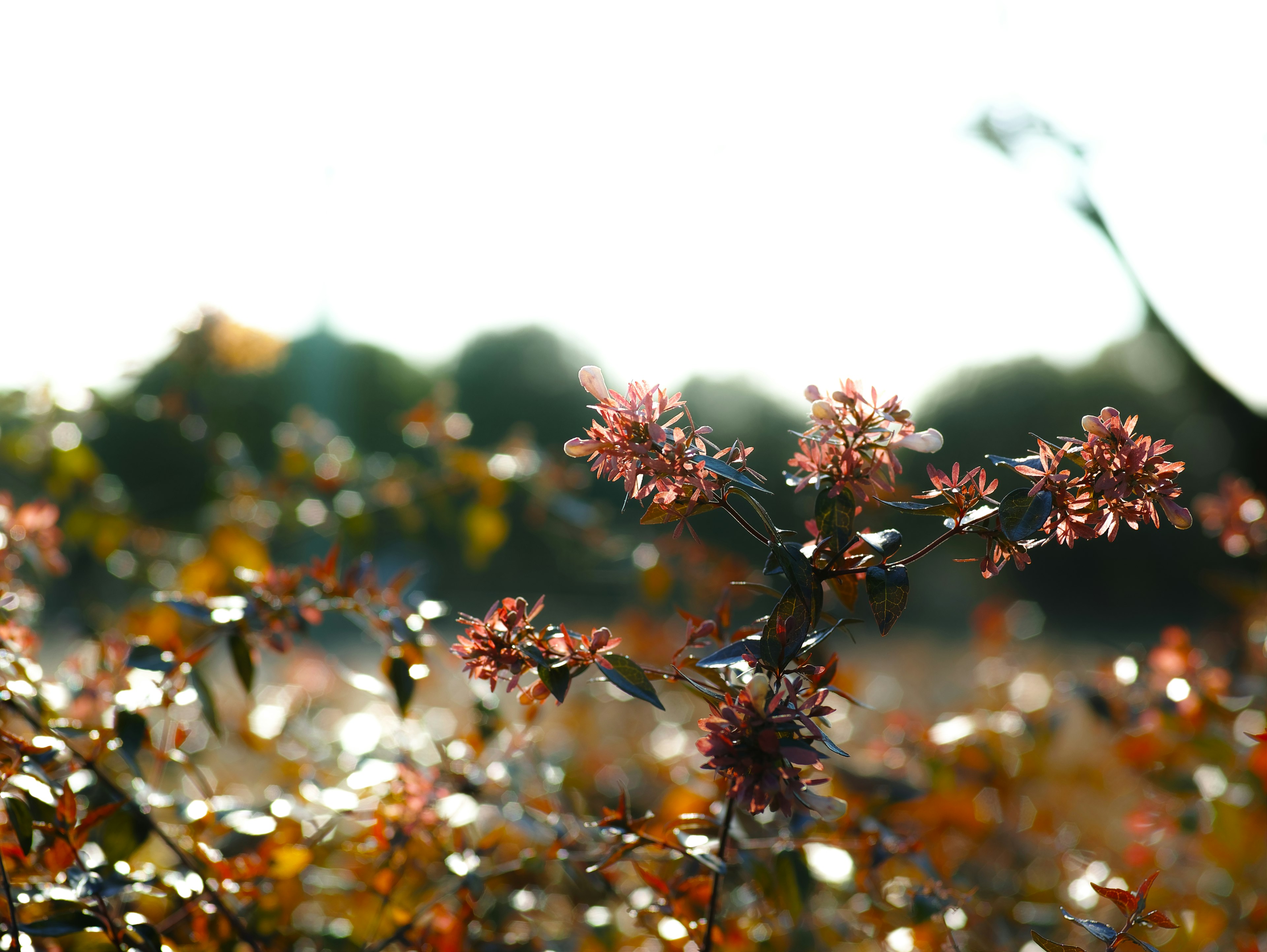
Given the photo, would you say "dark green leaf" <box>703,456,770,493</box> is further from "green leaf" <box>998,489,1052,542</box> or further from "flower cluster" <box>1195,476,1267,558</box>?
"flower cluster" <box>1195,476,1267,558</box>

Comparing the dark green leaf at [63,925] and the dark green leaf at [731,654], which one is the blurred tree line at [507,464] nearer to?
the dark green leaf at [731,654]

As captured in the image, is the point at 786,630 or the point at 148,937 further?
the point at 148,937

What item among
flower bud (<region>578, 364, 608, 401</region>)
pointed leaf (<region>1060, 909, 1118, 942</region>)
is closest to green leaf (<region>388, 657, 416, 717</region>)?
flower bud (<region>578, 364, 608, 401</region>)

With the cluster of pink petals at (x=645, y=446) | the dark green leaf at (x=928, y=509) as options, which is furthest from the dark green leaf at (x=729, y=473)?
the dark green leaf at (x=928, y=509)

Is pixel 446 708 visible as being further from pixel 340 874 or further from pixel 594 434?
pixel 594 434

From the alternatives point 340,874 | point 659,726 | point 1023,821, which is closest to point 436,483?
point 340,874

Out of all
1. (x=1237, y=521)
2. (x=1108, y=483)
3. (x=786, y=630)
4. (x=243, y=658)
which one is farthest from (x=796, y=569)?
(x=1237, y=521)

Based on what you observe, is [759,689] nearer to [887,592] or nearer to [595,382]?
[887,592]
